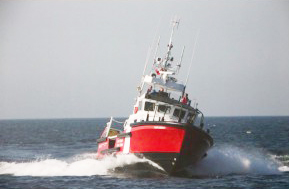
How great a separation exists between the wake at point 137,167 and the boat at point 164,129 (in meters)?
0.58

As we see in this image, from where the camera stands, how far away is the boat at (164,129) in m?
23.8

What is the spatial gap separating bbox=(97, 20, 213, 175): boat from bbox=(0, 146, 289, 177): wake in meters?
0.58

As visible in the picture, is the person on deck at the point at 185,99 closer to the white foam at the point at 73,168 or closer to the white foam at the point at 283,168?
the white foam at the point at 73,168

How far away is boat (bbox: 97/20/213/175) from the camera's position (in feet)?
78.2

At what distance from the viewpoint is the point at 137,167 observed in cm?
2528

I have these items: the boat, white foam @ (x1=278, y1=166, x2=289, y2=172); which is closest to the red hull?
the boat

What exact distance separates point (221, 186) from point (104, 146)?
930 centimetres

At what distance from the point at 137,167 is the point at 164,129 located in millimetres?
2870

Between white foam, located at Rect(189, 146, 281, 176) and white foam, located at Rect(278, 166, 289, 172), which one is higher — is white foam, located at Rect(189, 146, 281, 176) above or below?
below

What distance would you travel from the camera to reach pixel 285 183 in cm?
2386

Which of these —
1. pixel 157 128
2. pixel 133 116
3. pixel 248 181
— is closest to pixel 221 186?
pixel 248 181

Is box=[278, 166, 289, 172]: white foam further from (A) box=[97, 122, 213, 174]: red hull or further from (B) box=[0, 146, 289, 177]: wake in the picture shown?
(A) box=[97, 122, 213, 174]: red hull

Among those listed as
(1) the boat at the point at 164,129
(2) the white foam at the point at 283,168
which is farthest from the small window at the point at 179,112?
(2) the white foam at the point at 283,168

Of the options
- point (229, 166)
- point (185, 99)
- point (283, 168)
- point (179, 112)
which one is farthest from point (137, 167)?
point (283, 168)
